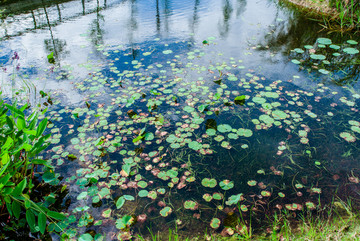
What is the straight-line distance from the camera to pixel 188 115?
8.55 ft

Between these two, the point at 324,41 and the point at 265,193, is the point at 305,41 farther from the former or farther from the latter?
the point at 265,193

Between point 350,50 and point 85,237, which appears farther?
Result: point 350,50

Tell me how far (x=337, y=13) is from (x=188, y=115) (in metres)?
4.16

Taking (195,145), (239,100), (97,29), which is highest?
(97,29)

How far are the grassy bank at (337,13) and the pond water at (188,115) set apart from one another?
42cm

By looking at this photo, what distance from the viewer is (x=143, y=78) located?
3211mm

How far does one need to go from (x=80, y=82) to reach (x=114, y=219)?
2067 mm

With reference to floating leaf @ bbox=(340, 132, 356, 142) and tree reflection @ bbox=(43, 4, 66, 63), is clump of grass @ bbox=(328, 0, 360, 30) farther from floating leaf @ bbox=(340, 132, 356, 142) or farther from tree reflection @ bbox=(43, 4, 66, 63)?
tree reflection @ bbox=(43, 4, 66, 63)

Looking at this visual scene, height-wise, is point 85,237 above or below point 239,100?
below

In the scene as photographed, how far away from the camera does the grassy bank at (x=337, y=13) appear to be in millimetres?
4324

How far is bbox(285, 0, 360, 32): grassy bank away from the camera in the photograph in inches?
170

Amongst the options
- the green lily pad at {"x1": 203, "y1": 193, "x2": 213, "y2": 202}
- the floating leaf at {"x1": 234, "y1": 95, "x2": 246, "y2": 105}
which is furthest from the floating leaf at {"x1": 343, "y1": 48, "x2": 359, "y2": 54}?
the green lily pad at {"x1": 203, "y1": 193, "x2": 213, "y2": 202}

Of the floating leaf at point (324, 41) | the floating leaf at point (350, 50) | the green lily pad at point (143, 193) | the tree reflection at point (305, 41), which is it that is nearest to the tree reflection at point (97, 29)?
the tree reflection at point (305, 41)

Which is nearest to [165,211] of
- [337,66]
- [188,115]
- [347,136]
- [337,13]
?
[188,115]
